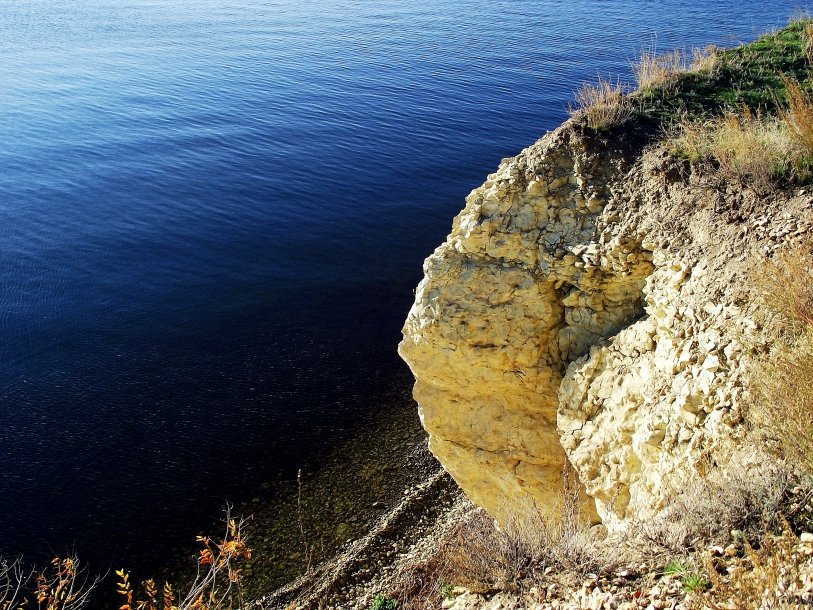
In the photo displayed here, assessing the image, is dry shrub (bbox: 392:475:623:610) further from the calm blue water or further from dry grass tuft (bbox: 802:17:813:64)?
dry grass tuft (bbox: 802:17:813:64)

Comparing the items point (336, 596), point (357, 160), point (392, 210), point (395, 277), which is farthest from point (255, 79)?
point (336, 596)

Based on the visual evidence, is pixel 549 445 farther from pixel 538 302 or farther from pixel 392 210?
pixel 392 210

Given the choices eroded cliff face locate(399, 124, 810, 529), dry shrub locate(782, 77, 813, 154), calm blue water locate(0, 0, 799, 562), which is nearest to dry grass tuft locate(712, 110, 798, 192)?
dry shrub locate(782, 77, 813, 154)

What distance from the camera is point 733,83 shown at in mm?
12398

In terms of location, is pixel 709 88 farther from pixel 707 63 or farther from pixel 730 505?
pixel 730 505

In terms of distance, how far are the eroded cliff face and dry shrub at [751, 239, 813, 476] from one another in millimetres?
453

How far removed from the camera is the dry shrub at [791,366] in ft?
20.0

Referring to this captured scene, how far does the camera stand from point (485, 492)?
12.2 metres

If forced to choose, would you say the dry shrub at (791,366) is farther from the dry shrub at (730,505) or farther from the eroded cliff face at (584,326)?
the eroded cliff face at (584,326)

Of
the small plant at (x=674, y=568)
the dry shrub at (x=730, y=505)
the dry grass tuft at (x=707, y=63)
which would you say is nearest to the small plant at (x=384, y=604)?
the dry shrub at (x=730, y=505)

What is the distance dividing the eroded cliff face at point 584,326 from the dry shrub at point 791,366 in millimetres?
453

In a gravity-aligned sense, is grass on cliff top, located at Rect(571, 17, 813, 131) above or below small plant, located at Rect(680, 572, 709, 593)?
above

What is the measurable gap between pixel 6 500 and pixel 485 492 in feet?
39.1

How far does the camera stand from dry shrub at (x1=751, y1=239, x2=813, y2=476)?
610 cm
